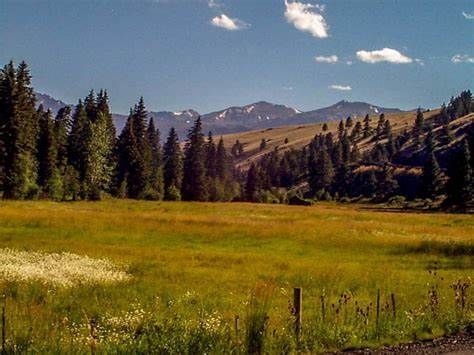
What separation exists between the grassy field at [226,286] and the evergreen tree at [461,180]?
189 feet

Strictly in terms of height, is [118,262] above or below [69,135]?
below

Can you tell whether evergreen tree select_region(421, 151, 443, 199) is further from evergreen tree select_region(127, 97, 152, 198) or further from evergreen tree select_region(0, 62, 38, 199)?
evergreen tree select_region(0, 62, 38, 199)

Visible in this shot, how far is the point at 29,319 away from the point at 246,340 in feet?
17.8

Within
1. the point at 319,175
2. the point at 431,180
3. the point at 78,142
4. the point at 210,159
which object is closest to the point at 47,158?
the point at 78,142

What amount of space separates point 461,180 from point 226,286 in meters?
89.8

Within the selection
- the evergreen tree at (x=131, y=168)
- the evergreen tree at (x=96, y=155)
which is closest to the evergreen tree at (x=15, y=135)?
the evergreen tree at (x=96, y=155)

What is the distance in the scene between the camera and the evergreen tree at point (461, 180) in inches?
3839

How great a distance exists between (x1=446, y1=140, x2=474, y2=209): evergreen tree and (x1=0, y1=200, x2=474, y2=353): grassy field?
5767 cm

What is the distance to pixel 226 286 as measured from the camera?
64.2 ft

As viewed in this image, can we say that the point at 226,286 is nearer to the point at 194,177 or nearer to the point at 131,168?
the point at 131,168

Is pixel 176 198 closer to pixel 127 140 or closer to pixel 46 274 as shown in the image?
pixel 127 140

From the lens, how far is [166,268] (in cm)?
2231

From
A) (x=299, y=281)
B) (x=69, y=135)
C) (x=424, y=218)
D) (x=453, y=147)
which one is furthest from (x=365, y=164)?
(x=299, y=281)

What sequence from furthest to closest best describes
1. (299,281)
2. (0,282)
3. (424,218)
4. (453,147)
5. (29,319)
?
(453,147) < (424,218) < (299,281) < (0,282) < (29,319)
